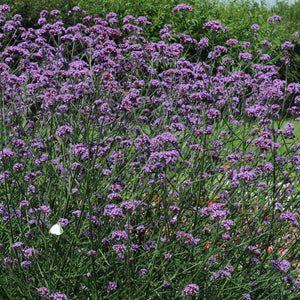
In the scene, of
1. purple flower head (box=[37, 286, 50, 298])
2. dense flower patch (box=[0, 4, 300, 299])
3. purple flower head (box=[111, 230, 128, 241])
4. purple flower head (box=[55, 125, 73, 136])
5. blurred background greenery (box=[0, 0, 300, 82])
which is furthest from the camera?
blurred background greenery (box=[0, 0, 300, 82])

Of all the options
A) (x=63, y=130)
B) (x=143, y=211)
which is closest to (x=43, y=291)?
(x=63, y=130)

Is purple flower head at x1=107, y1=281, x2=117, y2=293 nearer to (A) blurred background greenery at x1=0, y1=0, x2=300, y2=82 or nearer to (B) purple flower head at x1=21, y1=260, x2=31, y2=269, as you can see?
(B) purple flower head at x1=21, y1=260, x2=31, y2=269

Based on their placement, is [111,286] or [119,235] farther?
[111,286]

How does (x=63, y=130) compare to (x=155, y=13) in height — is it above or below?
above

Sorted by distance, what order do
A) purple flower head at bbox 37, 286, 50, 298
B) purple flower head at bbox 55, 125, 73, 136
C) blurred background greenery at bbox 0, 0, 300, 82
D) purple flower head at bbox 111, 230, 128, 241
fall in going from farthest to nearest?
1. blurred background greenery at bbox 0, 0, 300, 82
2. purple flower head at bbox 55, 125, 73, 136
3. purple flower head at bbox 111, 230, 128, 241
4. purple flower head at bbox 37, 286, 50, 298

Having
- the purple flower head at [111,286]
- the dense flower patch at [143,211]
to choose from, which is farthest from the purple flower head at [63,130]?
the purple flower head at [111,286]

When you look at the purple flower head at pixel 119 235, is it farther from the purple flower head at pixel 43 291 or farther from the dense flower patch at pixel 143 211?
the purple flower head at pixel 43 291

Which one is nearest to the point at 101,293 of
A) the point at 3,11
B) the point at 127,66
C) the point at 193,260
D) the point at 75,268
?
the point at 75,268

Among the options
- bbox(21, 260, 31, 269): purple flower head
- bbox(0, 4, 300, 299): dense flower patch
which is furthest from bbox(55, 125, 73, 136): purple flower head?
bbox(21, 260, 31, 269): purple flower head

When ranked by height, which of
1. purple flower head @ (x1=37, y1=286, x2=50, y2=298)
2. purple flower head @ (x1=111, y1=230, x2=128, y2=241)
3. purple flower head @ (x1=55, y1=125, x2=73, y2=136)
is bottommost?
purple flower head @ (x1=37, y1=286, x2=50, y2=298)

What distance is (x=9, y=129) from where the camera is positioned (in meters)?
3.58

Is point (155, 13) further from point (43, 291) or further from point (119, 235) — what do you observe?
point (43, 291)

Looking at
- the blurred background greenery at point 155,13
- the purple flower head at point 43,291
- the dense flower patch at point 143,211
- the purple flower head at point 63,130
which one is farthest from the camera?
the blurred background greenery at point 155,13

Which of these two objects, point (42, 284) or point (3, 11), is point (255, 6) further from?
point (42, 284)
